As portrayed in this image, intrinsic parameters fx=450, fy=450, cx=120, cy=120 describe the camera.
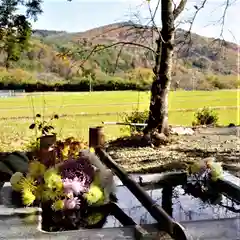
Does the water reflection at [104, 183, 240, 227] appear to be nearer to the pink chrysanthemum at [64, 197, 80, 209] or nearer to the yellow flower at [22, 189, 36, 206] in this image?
the pink chrysanthemum at [64, 197, 80, 209]

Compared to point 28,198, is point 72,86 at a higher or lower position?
higher

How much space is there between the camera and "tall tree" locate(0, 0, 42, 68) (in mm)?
5387

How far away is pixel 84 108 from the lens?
1138cm

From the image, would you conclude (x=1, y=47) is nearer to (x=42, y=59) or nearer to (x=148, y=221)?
(x=42, y=59)

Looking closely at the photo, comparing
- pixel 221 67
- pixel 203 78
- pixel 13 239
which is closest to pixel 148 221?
pixel 13 239

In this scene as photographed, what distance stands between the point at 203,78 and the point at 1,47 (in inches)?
240

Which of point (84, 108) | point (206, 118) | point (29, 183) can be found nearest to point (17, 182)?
point (29, 183)

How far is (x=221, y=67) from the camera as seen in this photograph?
7.00 metres

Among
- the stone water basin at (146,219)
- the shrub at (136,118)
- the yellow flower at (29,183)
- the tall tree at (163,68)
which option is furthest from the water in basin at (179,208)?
the shrub at (136,118)

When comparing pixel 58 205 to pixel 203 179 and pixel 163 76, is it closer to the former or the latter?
pixel 203 179

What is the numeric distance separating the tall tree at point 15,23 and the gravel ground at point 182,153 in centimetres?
172

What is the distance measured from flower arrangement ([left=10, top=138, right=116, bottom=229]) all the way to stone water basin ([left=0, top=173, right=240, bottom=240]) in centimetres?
7

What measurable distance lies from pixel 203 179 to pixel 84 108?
9.24m

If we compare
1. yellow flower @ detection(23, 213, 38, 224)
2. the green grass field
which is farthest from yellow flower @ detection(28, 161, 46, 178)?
the green grass field
